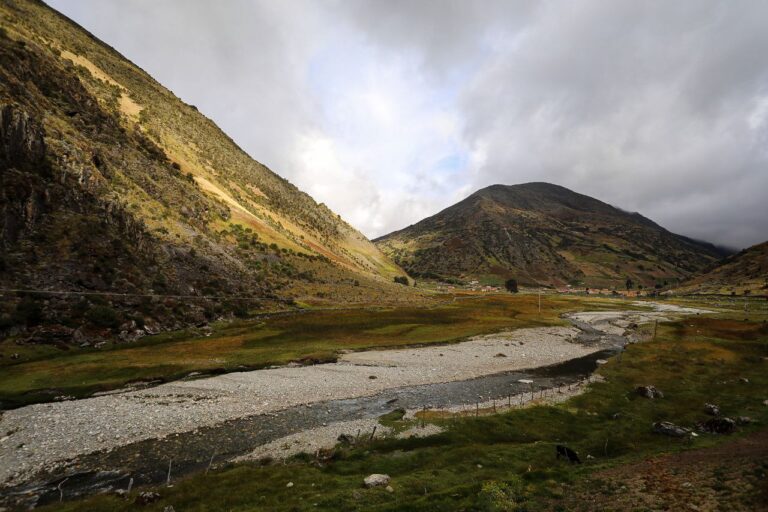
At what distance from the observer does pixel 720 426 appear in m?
32.1

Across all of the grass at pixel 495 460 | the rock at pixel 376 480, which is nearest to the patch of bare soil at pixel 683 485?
the grass at pixel 495 460

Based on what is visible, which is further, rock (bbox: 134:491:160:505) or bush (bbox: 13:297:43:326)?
bush (bbox: 13:297:43:326)

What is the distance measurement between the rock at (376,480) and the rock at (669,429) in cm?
2568

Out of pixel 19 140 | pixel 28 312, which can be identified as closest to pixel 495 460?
pixel 28 312

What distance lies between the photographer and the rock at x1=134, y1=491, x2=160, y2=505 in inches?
800

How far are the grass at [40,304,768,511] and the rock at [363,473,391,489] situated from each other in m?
0.55

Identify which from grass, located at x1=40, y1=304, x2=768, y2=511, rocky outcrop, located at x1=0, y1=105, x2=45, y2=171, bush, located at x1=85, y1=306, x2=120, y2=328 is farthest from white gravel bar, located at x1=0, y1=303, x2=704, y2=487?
rocky outcrop, located at x1=0, y1=105, x2=45, y2=171

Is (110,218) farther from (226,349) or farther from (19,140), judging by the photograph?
(226,349)

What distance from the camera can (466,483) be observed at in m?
22.1

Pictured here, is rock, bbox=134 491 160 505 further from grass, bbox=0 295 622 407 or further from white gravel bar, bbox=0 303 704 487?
grass, bbox=0 295 622 407

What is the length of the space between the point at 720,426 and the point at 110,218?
324 ft

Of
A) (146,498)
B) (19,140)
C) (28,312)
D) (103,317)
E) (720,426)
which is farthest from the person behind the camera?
(19,140)

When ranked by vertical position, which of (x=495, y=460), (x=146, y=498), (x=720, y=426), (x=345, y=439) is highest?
(x=720, y=426)

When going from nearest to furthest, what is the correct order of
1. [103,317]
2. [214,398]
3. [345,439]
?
[345,439] → [214,398] → [103,317]
